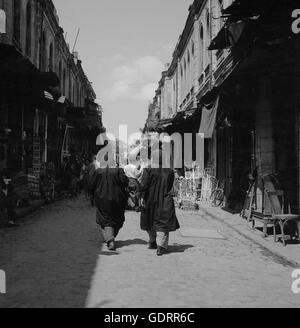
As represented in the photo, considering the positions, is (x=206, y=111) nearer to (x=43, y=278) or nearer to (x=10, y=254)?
(x=10, y=254)

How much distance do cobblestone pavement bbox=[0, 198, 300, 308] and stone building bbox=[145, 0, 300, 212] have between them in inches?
90.5

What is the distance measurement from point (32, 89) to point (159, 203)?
655cm

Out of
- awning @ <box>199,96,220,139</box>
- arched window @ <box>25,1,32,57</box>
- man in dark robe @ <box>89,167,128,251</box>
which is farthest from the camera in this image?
arched window @ <box>25,1,32,57</box>

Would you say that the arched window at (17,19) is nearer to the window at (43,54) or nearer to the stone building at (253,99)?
the window at (43,54)

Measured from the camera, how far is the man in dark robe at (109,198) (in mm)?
8250

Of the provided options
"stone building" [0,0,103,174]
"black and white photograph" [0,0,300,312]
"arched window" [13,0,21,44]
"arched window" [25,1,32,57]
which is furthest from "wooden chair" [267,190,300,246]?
"arched window" [25,1,32,57]

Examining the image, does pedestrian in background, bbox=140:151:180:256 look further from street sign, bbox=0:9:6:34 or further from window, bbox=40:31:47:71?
window, bbox=40:31:47:71

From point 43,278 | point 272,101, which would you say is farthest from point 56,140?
point 43,278

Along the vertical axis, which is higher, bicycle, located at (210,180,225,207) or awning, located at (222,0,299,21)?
awning, located at (222,0,299,21)

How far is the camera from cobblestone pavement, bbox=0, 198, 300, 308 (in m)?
5.12

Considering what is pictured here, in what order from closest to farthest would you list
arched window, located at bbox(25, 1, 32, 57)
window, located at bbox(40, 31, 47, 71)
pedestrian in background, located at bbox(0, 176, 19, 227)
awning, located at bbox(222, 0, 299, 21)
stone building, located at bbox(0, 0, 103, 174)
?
awning, located at bbox(222, 0, 299, 21), pedestrian in background, located at bbox(0, 176, 19, 227), stone building, located at bbox(0, 0, 103, 174), arched window, located at bbox(25, 1, 32, 57), window, located at bbox(40, 31, 47, 71)

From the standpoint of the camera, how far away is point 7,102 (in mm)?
14164

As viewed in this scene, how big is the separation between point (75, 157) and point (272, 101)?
19442 millimetres

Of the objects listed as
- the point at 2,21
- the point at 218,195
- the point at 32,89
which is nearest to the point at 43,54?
the point at 2,21
